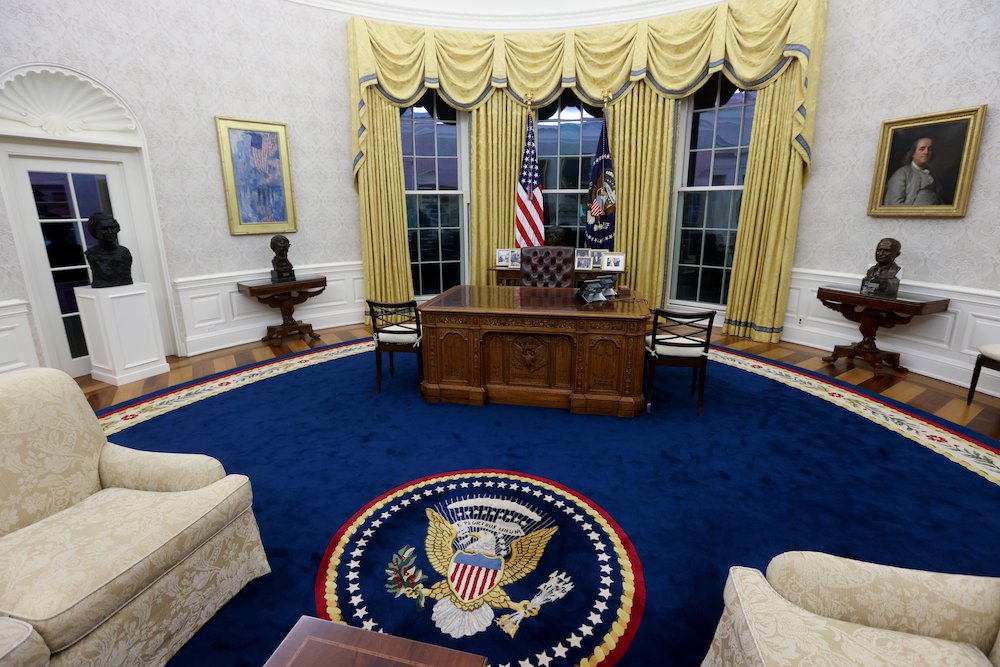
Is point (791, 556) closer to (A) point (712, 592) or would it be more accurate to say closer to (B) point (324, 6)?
(A) point (712, 592)

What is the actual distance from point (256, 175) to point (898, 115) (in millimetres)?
6209

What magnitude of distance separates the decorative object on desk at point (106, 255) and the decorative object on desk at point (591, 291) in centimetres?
391

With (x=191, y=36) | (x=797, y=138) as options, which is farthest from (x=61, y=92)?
(x=797, y=138)

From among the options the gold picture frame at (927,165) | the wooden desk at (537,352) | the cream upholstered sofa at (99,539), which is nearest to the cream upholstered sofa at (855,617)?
the cream upholstered sofa at (99,539)

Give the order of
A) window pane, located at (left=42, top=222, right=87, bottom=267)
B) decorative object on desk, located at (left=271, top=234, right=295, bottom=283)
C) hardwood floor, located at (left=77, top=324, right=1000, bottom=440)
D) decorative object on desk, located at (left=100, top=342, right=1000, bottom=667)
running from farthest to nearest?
decorative object on desk, located at (left=271, top=234, right=295, bottom=283)
window pane, located at (left=42, top=222, right=87, bottom=267)
hardwood floor, located at (left=77, top=324, right=1000, bottom=440)
decorative object on desk, located at (left=100, top=342, right=1000, bottom=667)

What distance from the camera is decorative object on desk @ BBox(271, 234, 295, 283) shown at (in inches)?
211

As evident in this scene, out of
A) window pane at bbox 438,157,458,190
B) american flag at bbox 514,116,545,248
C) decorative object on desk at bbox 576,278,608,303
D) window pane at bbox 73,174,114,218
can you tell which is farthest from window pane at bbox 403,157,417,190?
decorative object on desk at bbox 576,278,608,303

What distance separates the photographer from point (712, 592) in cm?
203

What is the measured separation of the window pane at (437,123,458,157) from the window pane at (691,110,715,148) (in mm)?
2956

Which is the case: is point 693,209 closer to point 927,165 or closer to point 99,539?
point 927,165

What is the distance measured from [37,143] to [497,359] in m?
4.19

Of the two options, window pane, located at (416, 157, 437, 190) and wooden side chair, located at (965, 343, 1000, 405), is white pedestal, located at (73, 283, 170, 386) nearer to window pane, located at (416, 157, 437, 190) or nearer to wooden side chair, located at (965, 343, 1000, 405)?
window pane, located at (416, 157, 437, 190)

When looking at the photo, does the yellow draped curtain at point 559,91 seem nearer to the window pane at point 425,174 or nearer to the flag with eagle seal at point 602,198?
the flag with eagle seal at point 602,198

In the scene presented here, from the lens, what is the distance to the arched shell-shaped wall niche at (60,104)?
3885 mm
